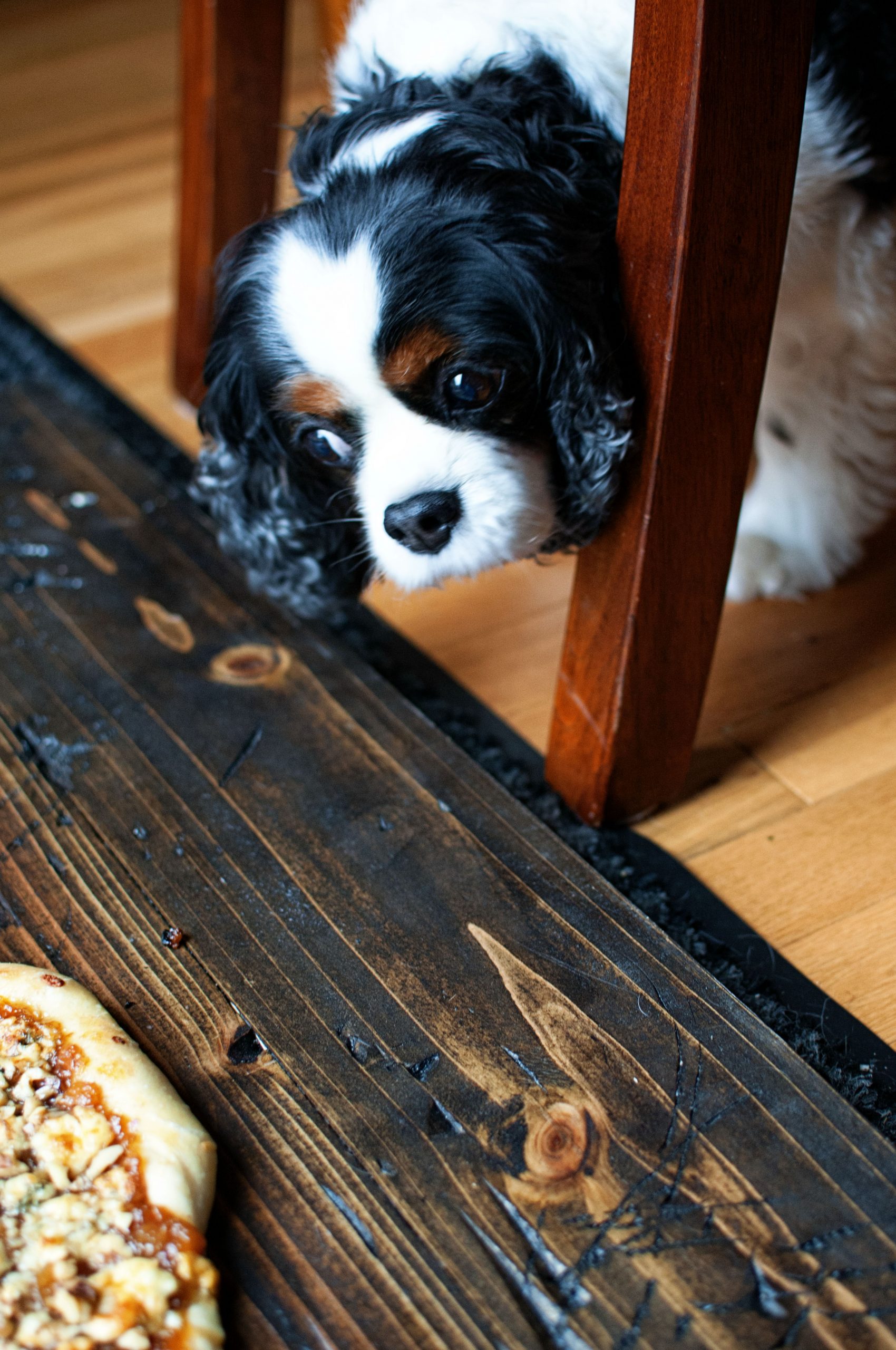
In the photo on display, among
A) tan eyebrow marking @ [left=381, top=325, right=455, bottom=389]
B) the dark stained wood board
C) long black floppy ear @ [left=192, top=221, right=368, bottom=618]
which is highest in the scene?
tan eyebrow marking @ [left=381, top=325, right=455, bottom=389]

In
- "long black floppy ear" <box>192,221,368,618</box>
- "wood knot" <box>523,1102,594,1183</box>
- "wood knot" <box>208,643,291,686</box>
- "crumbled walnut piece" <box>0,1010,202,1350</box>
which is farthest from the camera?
"wood knot" <box>208,643,291,686</box>

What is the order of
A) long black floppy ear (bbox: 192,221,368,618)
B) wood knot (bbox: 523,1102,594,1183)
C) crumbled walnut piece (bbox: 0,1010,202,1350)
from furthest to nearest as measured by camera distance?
1. long black floppy ear (bbox: 192,221,368,618)
2. wood knot (bbox: 523,1102,594,1183)
3. crumbled walnut piece (bbox: 0,1010,202,1350)

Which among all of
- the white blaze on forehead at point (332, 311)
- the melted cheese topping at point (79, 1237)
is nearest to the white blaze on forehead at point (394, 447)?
the white blaze on forehead at point (332, 311)

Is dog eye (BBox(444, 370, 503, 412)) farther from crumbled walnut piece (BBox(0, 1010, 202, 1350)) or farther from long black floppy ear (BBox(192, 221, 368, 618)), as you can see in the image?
crumbled walnut piece (BBox(0, 1010, 202, 1350))

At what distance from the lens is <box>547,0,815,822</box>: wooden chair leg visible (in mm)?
953

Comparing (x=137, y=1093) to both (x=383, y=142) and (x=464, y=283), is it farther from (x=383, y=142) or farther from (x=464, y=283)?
(x=383, y=142)

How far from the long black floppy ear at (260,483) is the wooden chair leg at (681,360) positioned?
29 cm

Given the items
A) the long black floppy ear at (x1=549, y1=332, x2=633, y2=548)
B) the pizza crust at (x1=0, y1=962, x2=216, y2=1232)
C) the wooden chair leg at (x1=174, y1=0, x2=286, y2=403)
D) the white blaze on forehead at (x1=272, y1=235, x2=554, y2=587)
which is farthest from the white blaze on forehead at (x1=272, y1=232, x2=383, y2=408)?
the wooden chair leg at (x1=174, y1=0, x2=286, y2=403)

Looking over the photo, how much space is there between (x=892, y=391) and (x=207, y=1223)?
1153 millimetres

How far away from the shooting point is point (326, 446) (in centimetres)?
119

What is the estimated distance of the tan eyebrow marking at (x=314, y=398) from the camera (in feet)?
3.64

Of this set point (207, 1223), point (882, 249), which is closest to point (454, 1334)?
point (207, 1223)

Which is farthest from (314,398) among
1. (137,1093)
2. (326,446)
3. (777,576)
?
(777,576)

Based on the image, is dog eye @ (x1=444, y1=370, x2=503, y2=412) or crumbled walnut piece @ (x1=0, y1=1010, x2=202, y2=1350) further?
dog eye @ (x1=444, y1=370, x2=503, y2=412)
